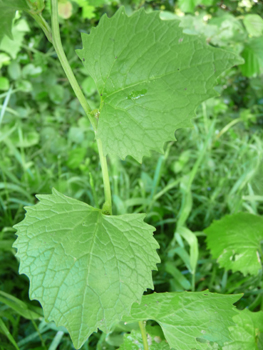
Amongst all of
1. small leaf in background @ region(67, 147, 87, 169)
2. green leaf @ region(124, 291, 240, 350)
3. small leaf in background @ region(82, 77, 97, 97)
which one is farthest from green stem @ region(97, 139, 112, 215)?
small leaf in background @ region(82, 77, 97, 97)

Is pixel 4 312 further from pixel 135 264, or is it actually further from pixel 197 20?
pixel 197 20

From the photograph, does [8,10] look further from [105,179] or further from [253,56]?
[253,56]

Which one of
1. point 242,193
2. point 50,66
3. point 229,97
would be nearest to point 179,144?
point 242,193

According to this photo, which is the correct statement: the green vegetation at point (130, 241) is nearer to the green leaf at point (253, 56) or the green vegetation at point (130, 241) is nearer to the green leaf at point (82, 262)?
the green leaf at point (82, 262)

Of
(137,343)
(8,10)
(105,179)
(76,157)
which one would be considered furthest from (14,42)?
(137,343)

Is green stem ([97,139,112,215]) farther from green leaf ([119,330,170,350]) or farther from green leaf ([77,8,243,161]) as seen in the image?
green leaf ([119,330,170,350])

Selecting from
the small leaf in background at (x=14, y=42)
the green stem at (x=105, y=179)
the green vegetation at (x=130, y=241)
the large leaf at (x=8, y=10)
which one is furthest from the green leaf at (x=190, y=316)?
the small leaf in background at (x=14, y=42)
